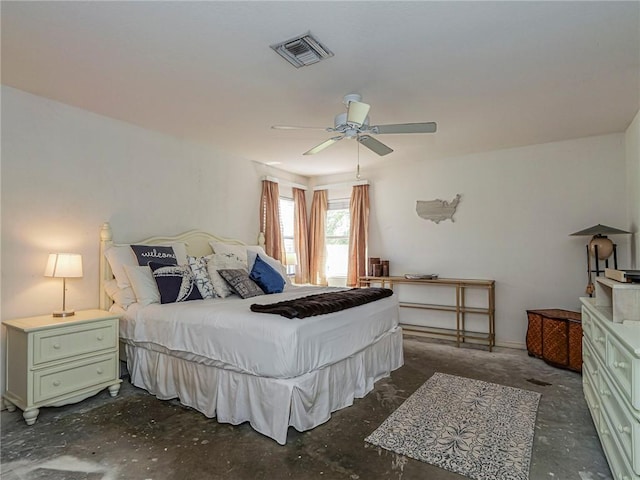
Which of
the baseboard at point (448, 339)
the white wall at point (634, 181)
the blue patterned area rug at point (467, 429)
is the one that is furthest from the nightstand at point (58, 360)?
the white wall at point (634, 181)

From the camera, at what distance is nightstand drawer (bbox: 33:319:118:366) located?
2516 mm

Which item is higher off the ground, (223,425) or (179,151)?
(179,151)

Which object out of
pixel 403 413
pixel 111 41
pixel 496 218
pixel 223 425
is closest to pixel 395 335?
pixel 403 413

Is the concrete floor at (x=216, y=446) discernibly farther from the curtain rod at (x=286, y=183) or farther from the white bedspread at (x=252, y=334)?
the curtain rod at (x=286, y=183)

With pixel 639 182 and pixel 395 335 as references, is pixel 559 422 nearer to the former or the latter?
pixel 395 335

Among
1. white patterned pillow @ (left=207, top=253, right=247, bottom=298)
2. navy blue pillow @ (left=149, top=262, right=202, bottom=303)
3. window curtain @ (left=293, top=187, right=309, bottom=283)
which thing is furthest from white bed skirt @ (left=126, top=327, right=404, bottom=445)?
window curtain @ (left=293, top=187, right=309, bottom=283)

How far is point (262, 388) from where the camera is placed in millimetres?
2285

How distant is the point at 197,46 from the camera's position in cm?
223

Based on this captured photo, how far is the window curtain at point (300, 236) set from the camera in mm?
5797

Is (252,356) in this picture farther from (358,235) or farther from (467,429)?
(358,235)

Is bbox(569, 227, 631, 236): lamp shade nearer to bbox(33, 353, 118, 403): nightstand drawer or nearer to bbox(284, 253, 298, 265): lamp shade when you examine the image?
bbox(284, 253, 298, 265): lamp shade

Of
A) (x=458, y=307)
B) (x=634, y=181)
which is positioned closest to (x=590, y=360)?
(x=458, y=307)

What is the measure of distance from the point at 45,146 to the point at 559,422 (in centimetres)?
449

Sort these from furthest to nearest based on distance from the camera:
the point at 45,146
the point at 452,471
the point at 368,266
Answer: the point at 368,266 < the point at 45,146 < the point at 452,471
